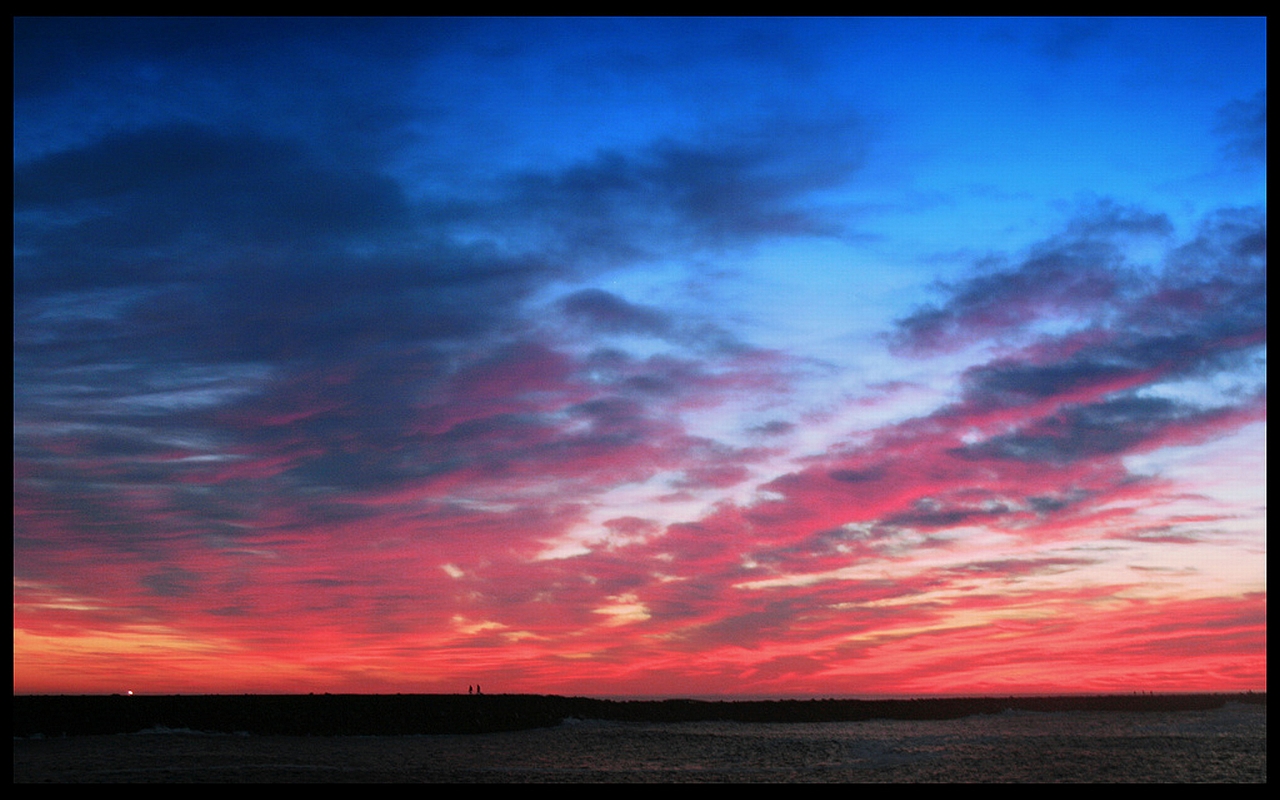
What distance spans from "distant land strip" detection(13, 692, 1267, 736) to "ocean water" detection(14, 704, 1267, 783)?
2.31 m

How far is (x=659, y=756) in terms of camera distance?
164 ft

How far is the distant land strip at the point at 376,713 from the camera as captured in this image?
5869 centimetres

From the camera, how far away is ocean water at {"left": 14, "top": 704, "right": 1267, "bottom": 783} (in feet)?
131

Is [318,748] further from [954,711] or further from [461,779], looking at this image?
[954,711]

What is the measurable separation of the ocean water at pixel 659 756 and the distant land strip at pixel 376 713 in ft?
7.59

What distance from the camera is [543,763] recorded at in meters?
45.9

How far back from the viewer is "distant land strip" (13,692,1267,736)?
193ft

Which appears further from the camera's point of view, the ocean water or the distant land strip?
the distant land strip

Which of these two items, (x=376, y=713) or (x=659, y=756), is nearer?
(x=659, y=756)

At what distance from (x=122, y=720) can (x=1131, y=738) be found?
65.4 meters

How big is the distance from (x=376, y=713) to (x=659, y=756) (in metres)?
27.4

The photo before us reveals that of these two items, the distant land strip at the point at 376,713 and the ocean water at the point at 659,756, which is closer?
the ocean water at the point at 659,756

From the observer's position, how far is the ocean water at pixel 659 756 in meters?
40.0
